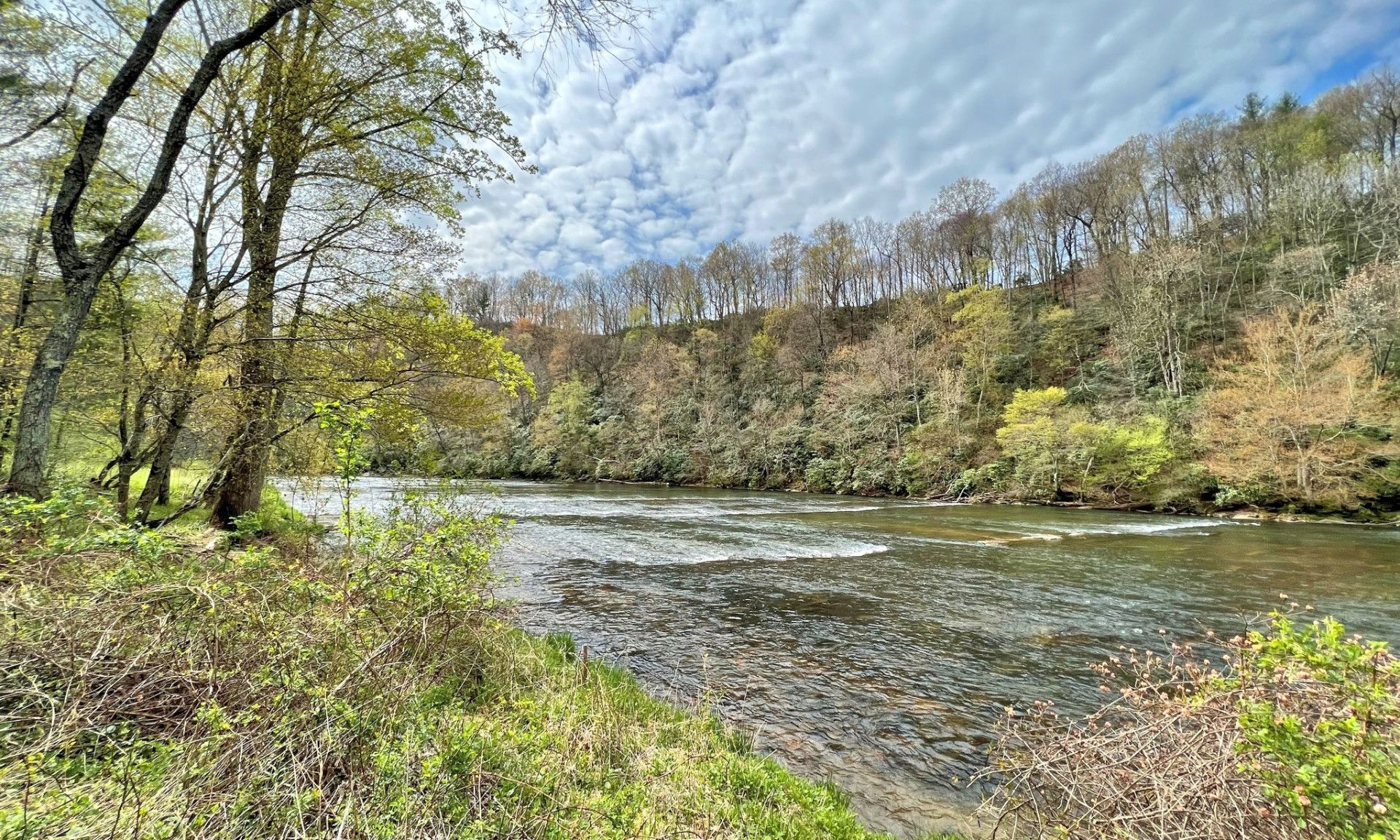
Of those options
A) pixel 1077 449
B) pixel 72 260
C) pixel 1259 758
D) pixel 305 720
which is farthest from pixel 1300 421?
pixel 72 260

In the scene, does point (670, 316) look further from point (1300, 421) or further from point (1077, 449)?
point (1300, 421)

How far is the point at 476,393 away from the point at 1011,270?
56.4 m

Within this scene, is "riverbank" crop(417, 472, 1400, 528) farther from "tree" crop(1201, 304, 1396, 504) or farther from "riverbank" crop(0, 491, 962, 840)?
"riverbank" crop(0, 491, 962, 840)

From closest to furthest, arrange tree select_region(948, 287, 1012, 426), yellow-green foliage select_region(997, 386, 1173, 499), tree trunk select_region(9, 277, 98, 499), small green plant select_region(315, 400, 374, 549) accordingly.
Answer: small green plant select_region(315, 400, 374, 549), tree trunk select_region(9, 277, 98, 499), yellow-green foliage select_region(997, 386, 1173, 499), tree select_region(948, 287, 1012, 426)

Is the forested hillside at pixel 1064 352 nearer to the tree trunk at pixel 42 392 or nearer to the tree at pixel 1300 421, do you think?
the tree at pixel 1300 421

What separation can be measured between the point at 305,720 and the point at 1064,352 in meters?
47.7

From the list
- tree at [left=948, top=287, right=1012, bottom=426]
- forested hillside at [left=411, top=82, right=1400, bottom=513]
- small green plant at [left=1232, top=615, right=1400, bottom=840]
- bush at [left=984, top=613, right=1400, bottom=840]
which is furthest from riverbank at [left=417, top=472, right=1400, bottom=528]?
tree at [left=948, top=287, right=1012, bottom=426]

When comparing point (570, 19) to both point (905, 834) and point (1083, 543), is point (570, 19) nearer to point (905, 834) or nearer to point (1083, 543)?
point (905, 834)

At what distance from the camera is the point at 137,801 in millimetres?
1952

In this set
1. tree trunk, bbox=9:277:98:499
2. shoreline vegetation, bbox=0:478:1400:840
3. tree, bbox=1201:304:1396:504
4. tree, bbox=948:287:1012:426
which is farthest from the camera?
tree, bbox=948:287:1012:426

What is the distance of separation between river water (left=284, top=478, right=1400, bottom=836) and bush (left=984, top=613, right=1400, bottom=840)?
157 cm

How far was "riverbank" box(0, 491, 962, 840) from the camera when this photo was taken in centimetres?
225

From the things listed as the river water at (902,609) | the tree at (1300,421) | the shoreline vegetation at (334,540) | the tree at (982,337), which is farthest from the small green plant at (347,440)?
the tree at (982,337)

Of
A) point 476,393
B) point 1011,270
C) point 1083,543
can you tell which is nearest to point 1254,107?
point 1011,270
